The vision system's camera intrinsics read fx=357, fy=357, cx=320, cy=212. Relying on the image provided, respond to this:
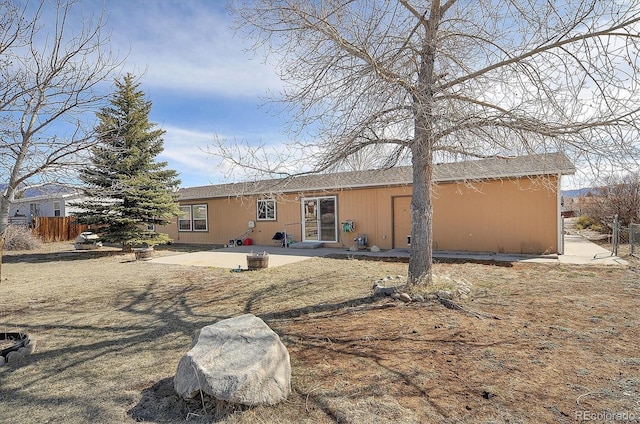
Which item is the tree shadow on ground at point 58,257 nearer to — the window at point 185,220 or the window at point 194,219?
the window at point 194,219

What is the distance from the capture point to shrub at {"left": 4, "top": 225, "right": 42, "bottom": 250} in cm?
1566

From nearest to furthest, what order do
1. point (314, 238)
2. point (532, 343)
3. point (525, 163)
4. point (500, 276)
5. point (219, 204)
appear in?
point (532, 343)
point (500, 276)
point (525, 163)
point (314, 238)
point (219, 204)

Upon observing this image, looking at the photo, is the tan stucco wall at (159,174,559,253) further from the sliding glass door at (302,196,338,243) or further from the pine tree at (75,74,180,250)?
the pine tree at (75,74,180,250)

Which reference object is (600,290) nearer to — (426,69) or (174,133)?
(426,69)

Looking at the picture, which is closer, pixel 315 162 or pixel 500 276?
pixel 315 162

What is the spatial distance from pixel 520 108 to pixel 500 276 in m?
3.92

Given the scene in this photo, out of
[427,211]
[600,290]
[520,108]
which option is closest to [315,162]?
[427,211]

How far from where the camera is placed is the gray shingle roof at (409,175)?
247 inches

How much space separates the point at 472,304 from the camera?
526 cm

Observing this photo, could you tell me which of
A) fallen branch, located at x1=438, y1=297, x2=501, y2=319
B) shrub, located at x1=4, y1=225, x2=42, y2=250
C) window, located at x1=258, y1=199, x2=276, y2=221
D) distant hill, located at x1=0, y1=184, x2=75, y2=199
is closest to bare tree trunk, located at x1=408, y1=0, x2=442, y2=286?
fallen branch, located at x1=438, y1=297, x2=501, y2=319

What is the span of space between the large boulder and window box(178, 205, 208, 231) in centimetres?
1530

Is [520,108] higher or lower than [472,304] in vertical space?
higher

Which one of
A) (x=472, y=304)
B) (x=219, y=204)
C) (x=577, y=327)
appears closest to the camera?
(x=577, y=327)

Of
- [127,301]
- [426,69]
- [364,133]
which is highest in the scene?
[426,69]
